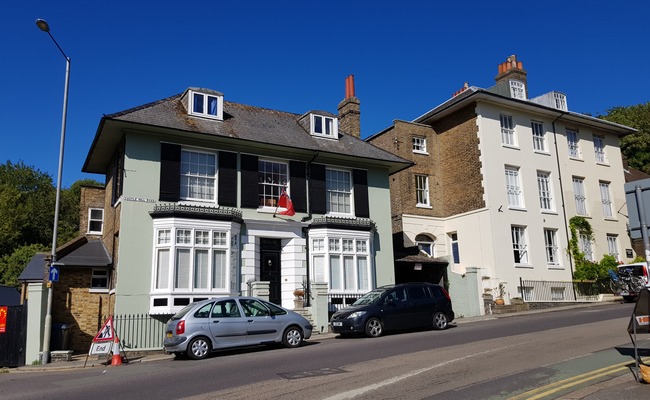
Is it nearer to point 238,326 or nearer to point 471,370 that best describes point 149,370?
point 238,326

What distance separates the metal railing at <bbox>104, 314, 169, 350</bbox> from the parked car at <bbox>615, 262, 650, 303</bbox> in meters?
22.1

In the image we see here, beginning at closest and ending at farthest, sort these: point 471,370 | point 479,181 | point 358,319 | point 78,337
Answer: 1. point 471,370
2. point 358,319
3. point 78,337
4. point 479,181

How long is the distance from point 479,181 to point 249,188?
1328 cm

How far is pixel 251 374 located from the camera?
10.2 m

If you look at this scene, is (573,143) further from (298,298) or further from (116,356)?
(116,356)

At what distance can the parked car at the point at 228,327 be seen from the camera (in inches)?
528

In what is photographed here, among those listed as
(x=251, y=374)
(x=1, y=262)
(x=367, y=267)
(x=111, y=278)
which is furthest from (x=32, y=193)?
(x=251, y=374)

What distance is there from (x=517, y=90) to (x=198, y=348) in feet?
87.1

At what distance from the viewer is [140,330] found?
57.4ft

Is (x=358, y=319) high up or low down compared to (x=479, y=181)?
down

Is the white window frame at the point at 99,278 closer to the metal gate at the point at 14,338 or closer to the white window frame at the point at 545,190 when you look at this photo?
the metal gate at the point at 14,338

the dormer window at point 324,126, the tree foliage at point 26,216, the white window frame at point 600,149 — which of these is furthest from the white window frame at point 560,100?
the tree foliage at point 26,216

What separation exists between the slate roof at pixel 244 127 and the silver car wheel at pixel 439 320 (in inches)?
320

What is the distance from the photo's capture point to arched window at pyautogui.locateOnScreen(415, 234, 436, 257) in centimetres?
2922
